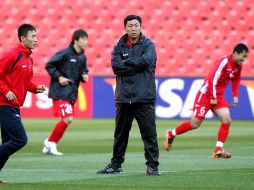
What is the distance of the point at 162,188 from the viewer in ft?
31.0

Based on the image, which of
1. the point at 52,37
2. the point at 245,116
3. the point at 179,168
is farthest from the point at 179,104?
the point at 179,168

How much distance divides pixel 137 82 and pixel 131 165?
220 cm

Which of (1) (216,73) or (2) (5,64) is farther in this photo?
(1) (216,73)

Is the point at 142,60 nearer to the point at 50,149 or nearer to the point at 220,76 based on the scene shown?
the point at 220,76

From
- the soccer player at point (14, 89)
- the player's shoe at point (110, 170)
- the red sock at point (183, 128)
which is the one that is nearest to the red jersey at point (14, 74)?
Result: the soccer player at point (14, 89)

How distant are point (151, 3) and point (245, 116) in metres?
Result: 6.96

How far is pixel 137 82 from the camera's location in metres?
10.9

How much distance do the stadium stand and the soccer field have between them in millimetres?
10166

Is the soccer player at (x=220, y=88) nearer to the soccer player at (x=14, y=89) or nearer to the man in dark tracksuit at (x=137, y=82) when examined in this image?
the man in dark tracksuit at (x=137, y=82)

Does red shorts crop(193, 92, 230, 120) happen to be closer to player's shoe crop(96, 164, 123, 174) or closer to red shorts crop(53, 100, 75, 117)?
red shorts crop(53, 100, 75, 117)

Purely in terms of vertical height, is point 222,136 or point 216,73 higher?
point 216,73

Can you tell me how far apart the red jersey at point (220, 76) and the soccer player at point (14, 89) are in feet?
16.7

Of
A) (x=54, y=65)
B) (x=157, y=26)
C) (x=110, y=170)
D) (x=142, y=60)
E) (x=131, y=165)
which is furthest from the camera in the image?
(x=157, y=26)

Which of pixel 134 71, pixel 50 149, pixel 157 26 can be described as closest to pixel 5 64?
pixel 134 71
